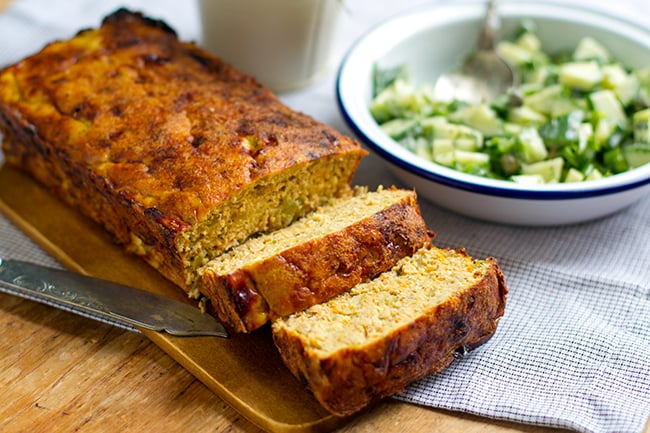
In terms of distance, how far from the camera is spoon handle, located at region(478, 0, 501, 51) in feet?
16.8

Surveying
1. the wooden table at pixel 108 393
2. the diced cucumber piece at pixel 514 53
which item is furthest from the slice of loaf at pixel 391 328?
the diced cucumber piece at pixel 514 53

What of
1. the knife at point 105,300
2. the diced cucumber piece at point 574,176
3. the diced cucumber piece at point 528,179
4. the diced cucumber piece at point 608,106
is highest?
the diced cucumber piece at point 608,106

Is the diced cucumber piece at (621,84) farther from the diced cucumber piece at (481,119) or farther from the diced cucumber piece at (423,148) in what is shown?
the diced cucumber piece at (423,148)

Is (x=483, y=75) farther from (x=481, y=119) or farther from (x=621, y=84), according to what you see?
Result: (x=621, y=84)

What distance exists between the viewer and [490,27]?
202 inches

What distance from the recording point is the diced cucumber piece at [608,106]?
453 cm

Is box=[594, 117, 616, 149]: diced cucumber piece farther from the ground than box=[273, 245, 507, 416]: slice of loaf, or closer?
farther from the ground

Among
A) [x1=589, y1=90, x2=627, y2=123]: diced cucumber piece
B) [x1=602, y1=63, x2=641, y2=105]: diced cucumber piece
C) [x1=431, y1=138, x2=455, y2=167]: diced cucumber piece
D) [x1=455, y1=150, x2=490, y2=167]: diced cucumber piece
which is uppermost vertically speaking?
[x1=602, y1=63, x2=641, y2=105]: diced cucumber piece

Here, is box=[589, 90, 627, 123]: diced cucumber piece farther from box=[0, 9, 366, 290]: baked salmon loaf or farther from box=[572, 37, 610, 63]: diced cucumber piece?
box=[0, 9, 366, 290]: baked salmon loaf

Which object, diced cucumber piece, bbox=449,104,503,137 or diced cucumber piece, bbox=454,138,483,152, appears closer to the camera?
diced cucumber piece, bbox=454,138,483,152

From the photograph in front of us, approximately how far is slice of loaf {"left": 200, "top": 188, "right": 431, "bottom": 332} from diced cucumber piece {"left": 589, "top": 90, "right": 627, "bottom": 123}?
1645 mm

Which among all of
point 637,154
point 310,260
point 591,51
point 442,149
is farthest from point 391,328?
point 591,51

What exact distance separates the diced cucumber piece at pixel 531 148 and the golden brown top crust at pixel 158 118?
41.0 inches

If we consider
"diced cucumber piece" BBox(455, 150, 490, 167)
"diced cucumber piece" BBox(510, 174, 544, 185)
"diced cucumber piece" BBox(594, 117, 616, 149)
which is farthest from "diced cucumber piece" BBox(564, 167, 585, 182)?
"diced cucumber piece" BBox(455, 150, 490, 167)
